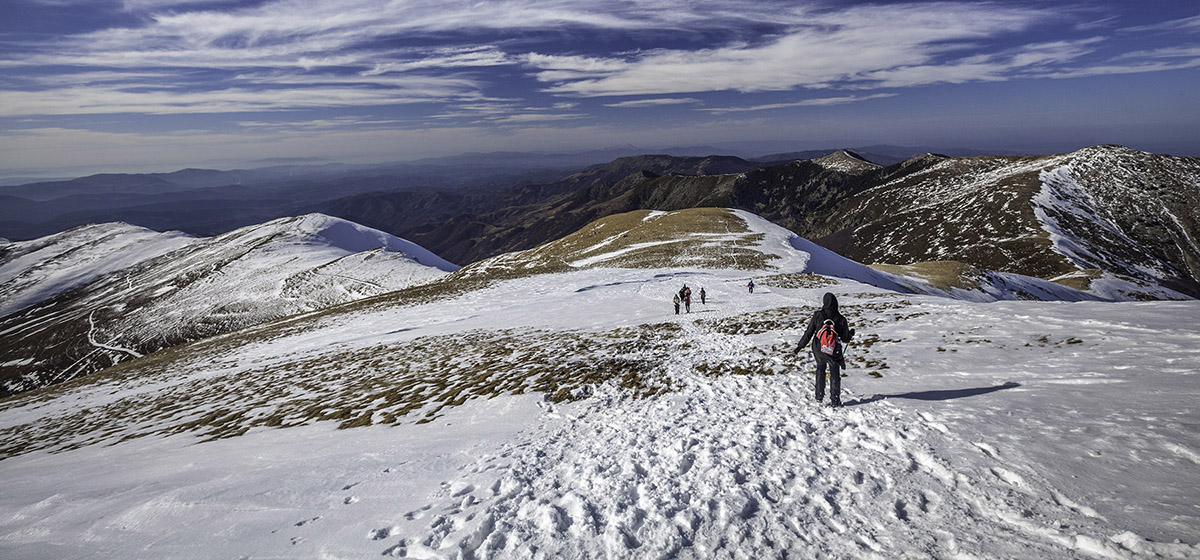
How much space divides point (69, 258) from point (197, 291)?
105142 mm

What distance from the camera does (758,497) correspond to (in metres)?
6.36

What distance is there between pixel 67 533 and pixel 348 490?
362 centimetres

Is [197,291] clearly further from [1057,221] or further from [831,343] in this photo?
[1057,221]

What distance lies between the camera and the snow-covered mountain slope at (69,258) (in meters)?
113

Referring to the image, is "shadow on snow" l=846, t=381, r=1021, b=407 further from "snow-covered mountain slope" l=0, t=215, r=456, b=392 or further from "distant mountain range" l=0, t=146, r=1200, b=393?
"snow-covered mountain slope" l=0, t=215, r=456, b=392

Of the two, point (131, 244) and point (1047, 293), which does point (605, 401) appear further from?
point (131, 244)

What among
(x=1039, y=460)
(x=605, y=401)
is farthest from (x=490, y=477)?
(x=1039, y=460)

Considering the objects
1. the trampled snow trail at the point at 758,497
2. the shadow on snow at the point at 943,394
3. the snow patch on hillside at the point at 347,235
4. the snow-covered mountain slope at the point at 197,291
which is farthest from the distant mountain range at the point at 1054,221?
the snow patch on hillside at the point at 347,235

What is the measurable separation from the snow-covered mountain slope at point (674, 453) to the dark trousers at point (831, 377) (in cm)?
40

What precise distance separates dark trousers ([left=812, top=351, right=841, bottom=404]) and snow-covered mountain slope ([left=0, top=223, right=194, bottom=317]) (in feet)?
558

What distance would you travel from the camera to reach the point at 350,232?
11750cm

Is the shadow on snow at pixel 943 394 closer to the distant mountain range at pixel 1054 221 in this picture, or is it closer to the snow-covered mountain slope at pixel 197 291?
the snow-covered mountain slope at pixel 197 291

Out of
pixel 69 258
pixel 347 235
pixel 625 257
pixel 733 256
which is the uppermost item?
pixel 347 235

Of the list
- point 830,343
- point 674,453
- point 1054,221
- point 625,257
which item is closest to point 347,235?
point 625,257
